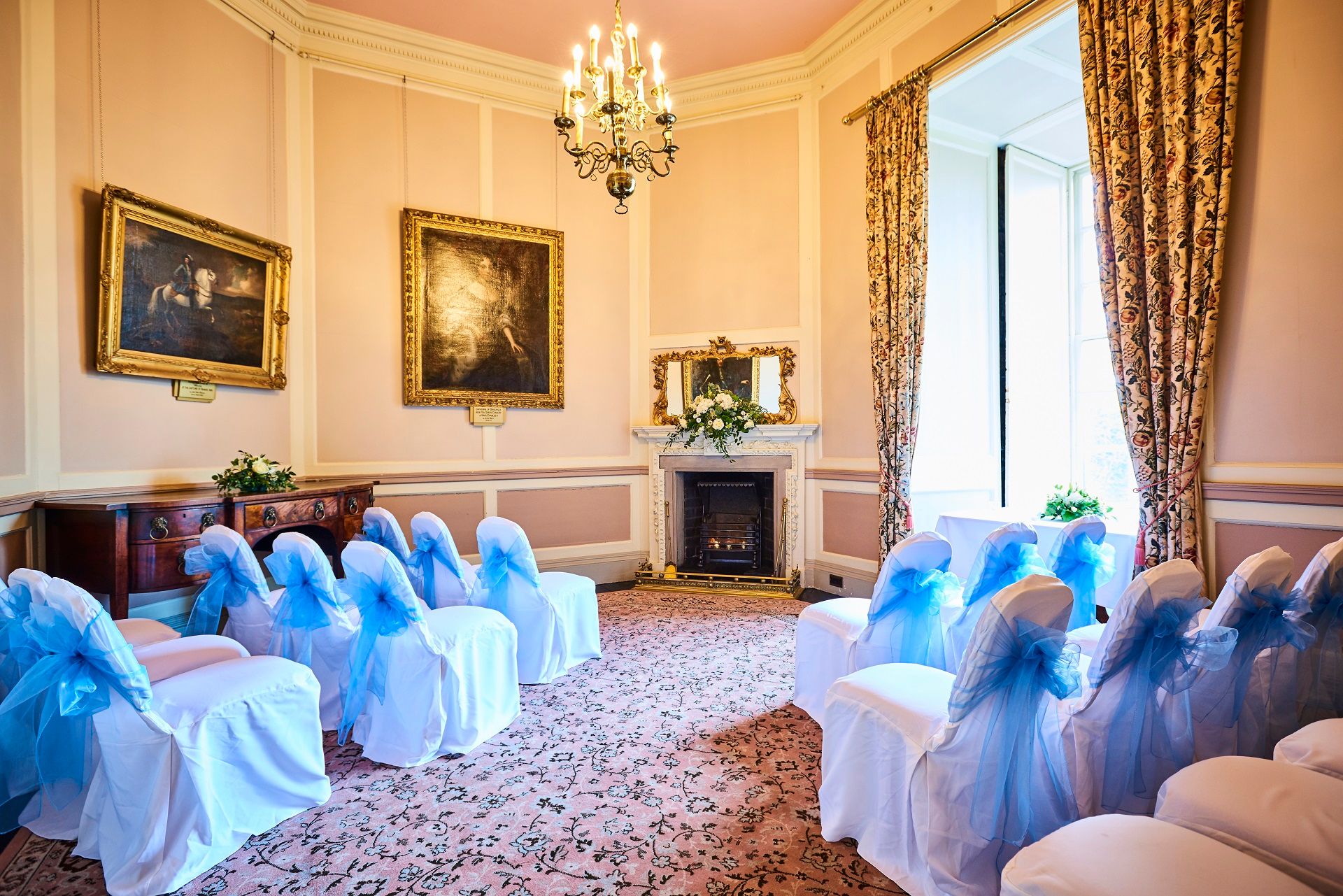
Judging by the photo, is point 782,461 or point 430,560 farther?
point 782,461

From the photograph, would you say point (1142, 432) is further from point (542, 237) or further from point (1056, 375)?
point (542, 237)

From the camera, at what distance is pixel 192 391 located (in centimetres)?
413

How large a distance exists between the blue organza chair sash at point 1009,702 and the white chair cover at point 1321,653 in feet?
2.78

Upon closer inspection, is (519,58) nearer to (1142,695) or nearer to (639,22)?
(639,22)

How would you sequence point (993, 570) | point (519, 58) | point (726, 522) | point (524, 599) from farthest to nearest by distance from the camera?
point (726, 522), point (519, 58), point (524, 599), point (993, 570)

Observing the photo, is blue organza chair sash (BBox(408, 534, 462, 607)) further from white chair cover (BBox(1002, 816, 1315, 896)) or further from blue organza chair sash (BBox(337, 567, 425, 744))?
white chair cover (BBox(1002, 816, 1315, 896))

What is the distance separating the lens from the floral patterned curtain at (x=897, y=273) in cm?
467

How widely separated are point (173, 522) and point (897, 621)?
144 inches

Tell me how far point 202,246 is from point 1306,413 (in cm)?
599

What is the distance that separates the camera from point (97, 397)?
3.59 m

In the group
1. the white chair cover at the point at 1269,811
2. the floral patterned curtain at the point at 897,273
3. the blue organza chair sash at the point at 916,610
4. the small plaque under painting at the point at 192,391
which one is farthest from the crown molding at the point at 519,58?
the white chair cover at the point at 1269,811

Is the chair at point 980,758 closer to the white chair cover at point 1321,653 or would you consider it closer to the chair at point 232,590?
the white chair cover at point 1321,653

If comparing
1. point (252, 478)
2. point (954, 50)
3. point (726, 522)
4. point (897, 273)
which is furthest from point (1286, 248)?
point (252, 478)

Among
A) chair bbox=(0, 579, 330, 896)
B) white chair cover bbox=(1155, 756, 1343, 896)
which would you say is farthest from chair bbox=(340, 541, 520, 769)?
white chair cover bbox=(1155, 756, 1343, 896)
